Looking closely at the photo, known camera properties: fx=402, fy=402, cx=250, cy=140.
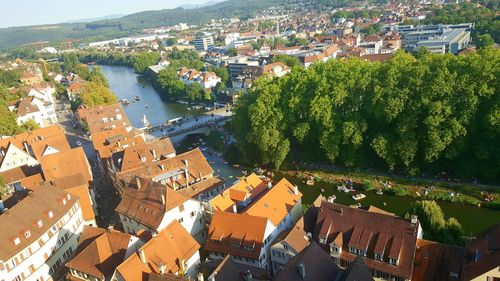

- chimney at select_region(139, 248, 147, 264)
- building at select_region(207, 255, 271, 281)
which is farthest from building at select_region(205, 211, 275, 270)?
chimney at select_region(139, 248, 147, 264)

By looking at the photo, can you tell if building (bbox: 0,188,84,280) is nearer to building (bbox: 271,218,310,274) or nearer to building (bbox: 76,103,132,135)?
building (bbox: 271,218,310,274)

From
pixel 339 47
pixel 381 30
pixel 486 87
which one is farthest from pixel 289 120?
pixel 381 30

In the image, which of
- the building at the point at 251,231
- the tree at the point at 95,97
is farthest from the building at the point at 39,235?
the tree at the point at 95,97

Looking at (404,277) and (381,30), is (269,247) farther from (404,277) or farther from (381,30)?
(381,30)

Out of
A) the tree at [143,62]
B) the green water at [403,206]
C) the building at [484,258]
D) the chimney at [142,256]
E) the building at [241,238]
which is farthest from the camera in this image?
the tree at [143,62]

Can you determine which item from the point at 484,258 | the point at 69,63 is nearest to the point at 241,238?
the point at 484,258

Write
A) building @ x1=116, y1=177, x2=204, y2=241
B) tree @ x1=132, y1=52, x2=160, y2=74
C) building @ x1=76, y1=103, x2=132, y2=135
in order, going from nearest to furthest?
1. building @ x1=116, y1=177, x2=204, y2=241
2. building @ x1=76, y1=103, x2=132, y2=135
3. tree @ x1=132, y1=52, x2=160, y2=74

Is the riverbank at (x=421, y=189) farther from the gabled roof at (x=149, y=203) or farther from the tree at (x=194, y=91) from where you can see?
the tree at (x=194, y=91)

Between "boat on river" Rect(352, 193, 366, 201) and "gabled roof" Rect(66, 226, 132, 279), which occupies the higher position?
"gabled roof" Rect(66, 226, 132, 279)
